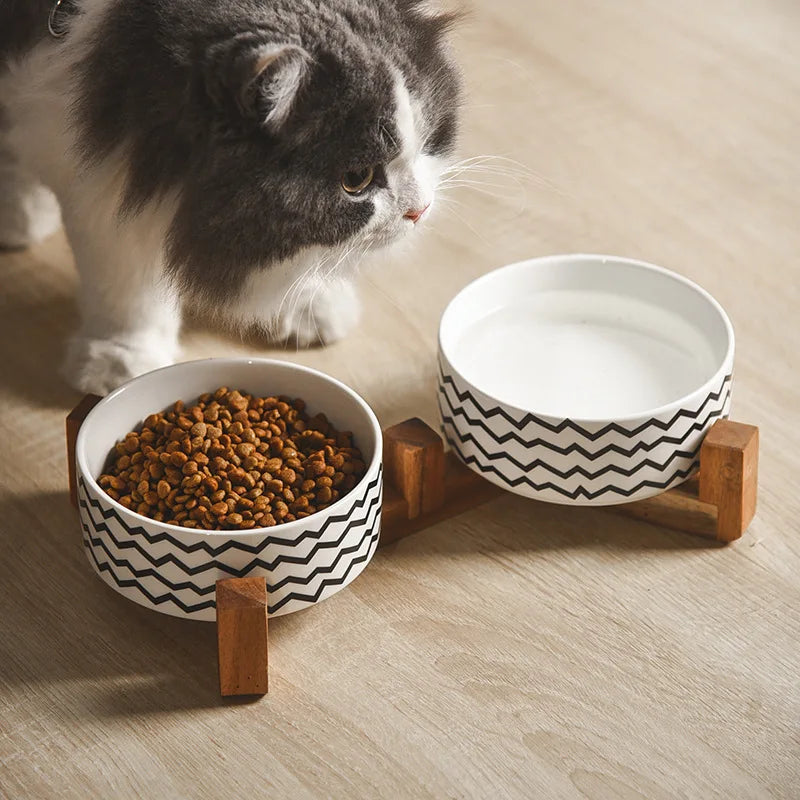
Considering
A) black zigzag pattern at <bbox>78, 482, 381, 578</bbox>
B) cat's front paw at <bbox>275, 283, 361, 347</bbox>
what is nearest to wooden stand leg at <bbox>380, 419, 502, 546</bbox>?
black zigzag pattern at <bbox>78, 482, 381, 578</bbox>

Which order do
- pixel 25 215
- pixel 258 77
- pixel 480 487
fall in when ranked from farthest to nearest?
pixel 25 215, pixel 480 487, pixel 258 77

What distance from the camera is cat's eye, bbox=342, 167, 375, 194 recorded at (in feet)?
3.40

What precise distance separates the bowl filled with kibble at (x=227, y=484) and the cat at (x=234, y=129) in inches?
3.6

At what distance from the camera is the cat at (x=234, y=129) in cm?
99

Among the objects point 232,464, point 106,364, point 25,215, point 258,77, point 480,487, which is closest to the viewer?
point 258,77

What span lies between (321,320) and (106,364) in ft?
0.79

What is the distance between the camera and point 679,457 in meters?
1.07

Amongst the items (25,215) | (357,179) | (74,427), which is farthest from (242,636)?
(25,215)

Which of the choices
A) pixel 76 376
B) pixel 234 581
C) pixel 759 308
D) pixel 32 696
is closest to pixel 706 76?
pixel 759 308

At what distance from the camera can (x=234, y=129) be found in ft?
3.25

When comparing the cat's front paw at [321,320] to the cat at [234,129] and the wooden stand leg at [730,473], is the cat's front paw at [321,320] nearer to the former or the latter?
the cat at [234,129]

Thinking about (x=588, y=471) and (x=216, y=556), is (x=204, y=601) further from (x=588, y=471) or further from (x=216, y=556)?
(x=588, y=471)

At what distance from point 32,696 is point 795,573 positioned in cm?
67

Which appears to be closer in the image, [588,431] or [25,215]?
[588,431]
